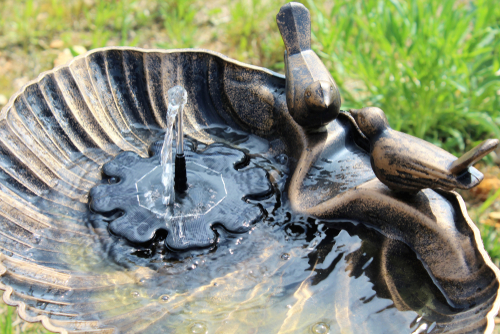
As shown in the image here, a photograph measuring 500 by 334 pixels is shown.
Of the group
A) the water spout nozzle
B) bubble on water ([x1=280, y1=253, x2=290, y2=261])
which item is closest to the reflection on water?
bubble on water ([x1=280, y1=253, x2=290, y2=261])

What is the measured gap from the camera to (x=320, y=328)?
3.72 ft

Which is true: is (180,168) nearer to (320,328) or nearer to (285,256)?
(285,256)

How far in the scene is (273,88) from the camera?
5.57ft

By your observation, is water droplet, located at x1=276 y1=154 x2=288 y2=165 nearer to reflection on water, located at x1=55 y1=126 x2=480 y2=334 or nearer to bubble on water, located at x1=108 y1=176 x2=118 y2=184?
reflection on water, located at x1=55 y1=126 x2=480 y2=334

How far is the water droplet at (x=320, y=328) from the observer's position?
1.13m

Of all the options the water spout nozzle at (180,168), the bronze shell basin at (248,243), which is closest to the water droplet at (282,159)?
the bronze shell basin at (248,243)

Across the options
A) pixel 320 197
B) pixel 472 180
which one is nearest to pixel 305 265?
pixel 320 197

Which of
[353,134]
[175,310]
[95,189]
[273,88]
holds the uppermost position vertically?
[273,88]

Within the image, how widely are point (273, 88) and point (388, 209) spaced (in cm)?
65

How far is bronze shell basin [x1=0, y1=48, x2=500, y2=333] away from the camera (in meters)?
1.14

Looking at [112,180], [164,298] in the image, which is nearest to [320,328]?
[164,298]

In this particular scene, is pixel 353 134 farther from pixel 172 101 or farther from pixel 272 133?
pixel 172 101

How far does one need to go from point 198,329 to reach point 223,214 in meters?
0.38

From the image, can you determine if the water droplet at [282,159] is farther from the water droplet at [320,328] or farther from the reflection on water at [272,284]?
the water droplet at [320,328]
